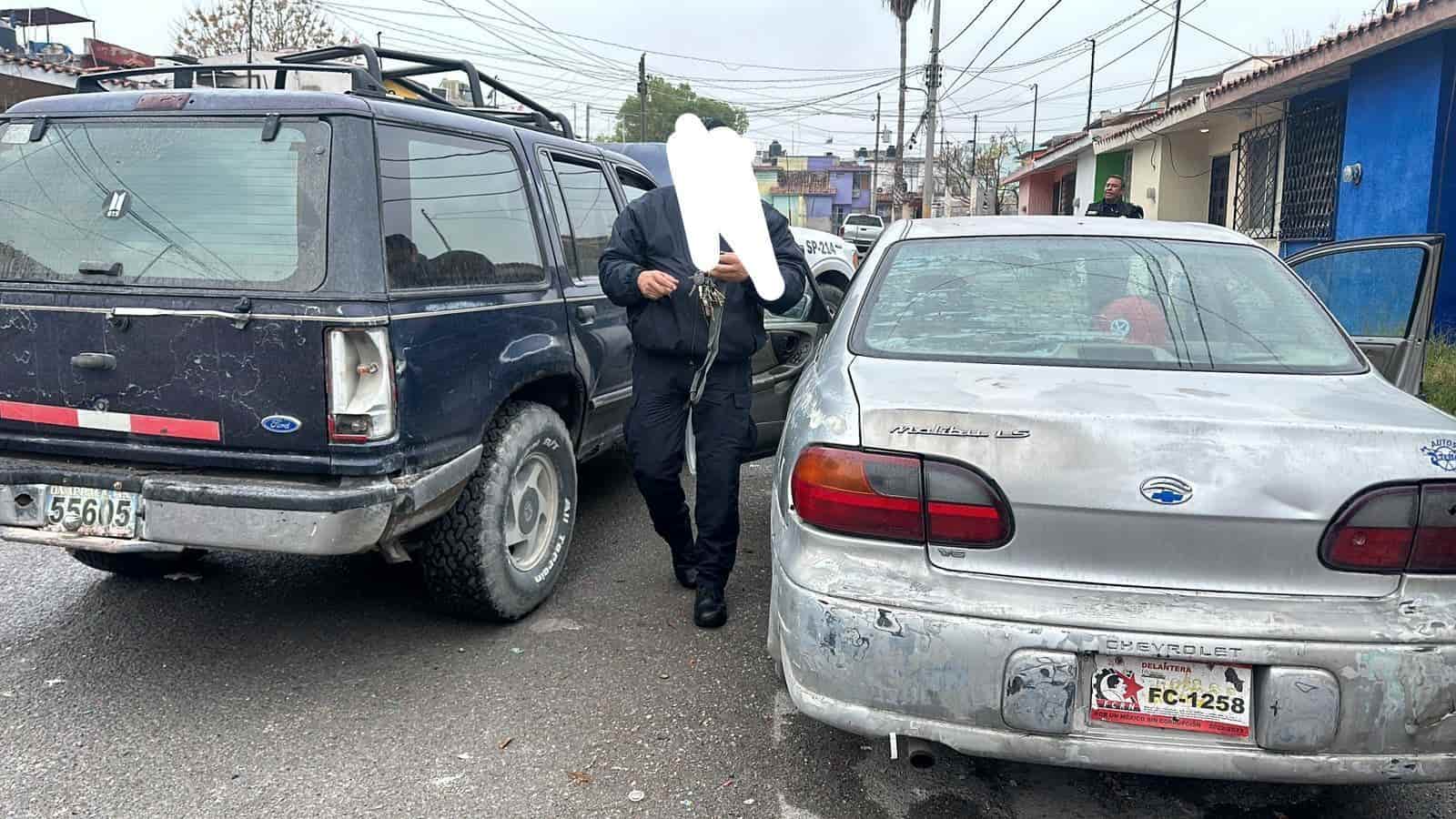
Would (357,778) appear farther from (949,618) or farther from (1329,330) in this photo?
(1329,330)

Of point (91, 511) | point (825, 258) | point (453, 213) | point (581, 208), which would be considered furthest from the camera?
point (825, 258)

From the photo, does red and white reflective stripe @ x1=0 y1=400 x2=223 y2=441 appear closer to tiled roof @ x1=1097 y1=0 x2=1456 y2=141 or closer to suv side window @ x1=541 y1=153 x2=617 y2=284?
suv side window @ x1=541 y1=153 x2=617 y2=284

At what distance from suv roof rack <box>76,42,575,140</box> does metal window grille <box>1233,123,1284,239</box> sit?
11471mm

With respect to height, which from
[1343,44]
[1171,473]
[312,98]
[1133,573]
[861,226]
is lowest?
A: [1133,573]

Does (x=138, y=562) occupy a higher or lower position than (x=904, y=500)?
lower

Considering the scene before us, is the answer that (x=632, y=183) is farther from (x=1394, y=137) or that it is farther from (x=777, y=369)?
(x=1394, y=137)

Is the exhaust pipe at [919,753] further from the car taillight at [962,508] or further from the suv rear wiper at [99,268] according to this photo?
the suv rear wiper at [99,268]

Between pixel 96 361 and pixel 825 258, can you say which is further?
pixel 825 258

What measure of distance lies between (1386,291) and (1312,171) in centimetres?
993

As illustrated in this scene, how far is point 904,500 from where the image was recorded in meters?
2.08

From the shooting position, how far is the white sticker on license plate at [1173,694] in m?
1.94

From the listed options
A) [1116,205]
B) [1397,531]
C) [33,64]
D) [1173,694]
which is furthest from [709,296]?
[33,64]

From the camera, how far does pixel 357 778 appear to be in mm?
2500

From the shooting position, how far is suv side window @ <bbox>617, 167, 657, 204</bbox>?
500 cm
